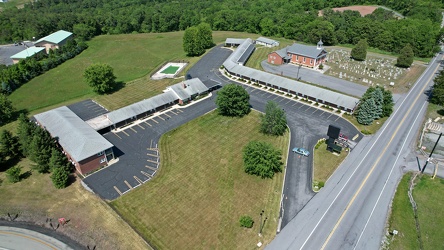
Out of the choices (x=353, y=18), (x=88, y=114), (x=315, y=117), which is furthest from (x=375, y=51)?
(x=88, y=114)

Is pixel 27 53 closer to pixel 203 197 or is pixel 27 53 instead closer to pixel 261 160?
pixel 203 197

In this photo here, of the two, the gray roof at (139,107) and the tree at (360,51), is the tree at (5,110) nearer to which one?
the gray roof at (139,107)

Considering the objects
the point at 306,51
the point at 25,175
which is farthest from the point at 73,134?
the point at 306,51

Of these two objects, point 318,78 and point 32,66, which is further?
point 32,66

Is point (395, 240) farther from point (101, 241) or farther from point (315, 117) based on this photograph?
point (101, 241)

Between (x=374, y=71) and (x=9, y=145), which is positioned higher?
(x=9, y=145)

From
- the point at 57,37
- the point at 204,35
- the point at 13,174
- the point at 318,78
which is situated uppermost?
the point at 204,35

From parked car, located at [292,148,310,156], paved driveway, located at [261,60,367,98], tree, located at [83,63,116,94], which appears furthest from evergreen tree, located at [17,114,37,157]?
paved driveway, located at [261,60,367,98]
